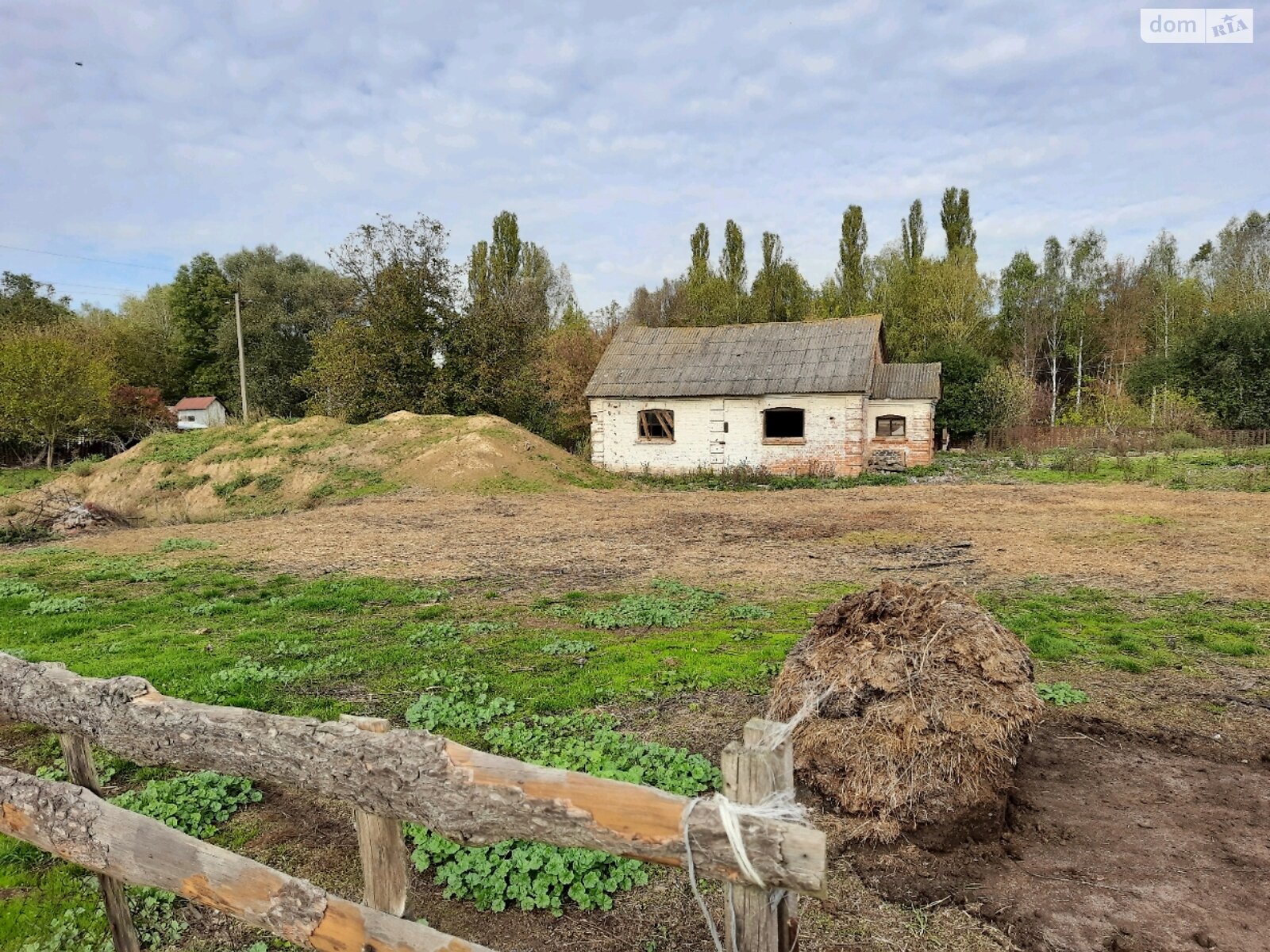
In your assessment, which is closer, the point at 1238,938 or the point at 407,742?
the point at 407,742

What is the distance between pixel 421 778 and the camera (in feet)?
7.48

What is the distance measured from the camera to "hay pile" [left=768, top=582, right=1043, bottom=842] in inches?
148

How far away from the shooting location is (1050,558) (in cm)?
1030

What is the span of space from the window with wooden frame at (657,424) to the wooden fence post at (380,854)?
22290 millimetres

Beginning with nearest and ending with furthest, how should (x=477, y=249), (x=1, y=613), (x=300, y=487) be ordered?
(x=1, y=613), (x=300, y=487), (x=477, y=249)

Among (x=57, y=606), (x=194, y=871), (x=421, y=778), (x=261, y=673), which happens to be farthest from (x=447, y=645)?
(x=57, y=606)

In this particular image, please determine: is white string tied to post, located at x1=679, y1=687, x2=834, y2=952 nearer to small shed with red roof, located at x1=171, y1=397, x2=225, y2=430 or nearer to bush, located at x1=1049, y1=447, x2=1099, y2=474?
bush, located at x1=1049, y1=447, x2=1099, y2=474

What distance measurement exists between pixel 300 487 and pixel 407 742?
19.7 m

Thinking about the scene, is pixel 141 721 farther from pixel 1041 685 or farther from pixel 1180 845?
pixel 1041 685

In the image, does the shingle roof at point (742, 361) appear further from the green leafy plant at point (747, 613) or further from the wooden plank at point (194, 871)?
the wooden plank at point (194, 871)

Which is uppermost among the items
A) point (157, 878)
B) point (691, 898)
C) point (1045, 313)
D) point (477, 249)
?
point (477, 249)

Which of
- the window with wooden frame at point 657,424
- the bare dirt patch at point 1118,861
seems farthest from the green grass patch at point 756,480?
the bare dirt patch at point 1118,861

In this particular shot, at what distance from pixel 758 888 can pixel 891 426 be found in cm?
2545

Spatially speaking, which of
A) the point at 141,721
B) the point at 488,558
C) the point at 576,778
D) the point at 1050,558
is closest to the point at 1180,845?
the point at 576,778
